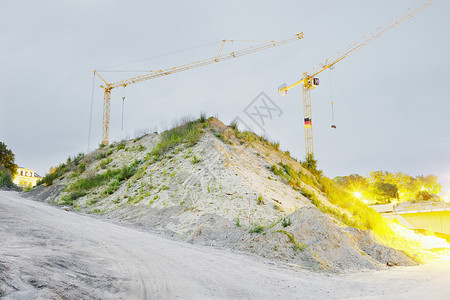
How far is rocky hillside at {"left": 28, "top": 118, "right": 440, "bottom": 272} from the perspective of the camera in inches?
516

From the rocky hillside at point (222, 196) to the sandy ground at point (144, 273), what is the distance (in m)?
1.59

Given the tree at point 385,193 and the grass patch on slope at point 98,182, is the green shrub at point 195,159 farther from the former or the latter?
the tree at point 385,193

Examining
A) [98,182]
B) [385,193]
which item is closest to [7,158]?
[98,182]

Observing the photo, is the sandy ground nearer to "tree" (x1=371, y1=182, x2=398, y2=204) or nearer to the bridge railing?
the bridge railing

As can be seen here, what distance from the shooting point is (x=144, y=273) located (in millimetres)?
7184

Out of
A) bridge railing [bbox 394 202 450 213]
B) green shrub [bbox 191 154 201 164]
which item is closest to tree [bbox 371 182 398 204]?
bridge railing [bbox 394 202 450 213]

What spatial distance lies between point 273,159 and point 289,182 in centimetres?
351

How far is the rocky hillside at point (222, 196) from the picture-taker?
1309cm

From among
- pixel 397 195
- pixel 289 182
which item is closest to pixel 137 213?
pixel 289 182

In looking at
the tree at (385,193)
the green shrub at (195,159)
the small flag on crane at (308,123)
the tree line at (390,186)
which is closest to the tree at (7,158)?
the green shrub at (195,159)

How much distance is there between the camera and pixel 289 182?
21.9 metres

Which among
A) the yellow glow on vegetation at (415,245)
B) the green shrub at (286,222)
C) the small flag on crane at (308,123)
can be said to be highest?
the small flag on crane at (308,123)

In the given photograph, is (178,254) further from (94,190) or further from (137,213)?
(94,190)

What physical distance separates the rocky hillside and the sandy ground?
5.23ft
